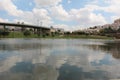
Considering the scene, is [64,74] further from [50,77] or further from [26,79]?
[26,79]

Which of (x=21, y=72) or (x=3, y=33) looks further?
(x=3, y=33)

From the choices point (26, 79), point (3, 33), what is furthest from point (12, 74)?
point (3, 33)

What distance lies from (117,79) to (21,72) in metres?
8.93

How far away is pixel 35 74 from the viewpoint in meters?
20.0

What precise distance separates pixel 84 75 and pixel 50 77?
342 centimetres

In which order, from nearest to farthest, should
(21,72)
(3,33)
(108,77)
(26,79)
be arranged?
(26,79) < (108,77) < (21,72) < (3,33)

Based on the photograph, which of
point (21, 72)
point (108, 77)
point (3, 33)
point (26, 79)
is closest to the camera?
point (26, 79)

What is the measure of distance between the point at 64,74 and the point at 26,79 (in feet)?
12.9

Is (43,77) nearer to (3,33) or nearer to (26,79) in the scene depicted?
(26,79)

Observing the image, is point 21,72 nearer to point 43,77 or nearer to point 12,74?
point 12,74

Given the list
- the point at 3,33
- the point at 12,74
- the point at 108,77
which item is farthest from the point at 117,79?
the point at 3,33

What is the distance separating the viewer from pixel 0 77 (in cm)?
1836

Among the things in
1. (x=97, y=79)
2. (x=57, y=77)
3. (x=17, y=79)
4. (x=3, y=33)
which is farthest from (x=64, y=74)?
(x=3, y=33)

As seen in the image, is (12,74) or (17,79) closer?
(17,79)
